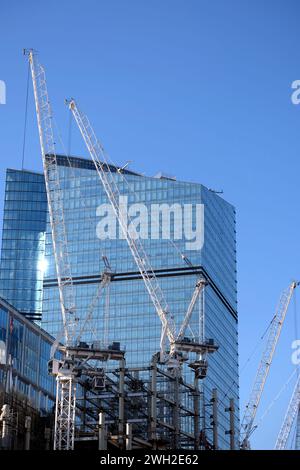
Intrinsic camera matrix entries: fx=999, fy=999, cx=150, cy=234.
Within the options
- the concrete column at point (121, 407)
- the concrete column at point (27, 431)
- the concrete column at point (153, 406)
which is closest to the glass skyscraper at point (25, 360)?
the concrete column at point (27, 431)

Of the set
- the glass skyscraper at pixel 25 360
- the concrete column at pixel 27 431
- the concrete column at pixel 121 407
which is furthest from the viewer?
the concrete column at pixel 121 407

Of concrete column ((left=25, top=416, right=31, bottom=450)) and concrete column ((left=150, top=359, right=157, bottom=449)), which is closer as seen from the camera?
concrete column ((left=25, top=416, right=31, bottom=450))

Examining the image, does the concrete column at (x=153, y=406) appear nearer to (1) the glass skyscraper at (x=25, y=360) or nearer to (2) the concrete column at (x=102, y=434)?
(1) the glass skyscraper at (x=25, y=360)

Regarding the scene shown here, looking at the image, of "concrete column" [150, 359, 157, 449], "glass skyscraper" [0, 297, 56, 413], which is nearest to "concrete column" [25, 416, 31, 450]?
"glass skyscraper" [0, 297, 56, 413]

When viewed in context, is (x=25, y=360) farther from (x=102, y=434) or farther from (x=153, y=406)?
(x=102, y=434)

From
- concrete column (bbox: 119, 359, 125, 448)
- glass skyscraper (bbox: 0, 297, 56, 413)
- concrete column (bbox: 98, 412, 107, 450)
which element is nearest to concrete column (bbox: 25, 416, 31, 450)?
glass skyscraper (bbox: 0, 297, 56, 413)

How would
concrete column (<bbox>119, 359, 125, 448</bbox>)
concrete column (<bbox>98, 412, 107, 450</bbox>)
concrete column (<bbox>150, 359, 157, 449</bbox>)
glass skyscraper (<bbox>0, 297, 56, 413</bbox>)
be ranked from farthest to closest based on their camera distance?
concrete column (<bbox>150, 359, 157, 449</bbox>)
concrete column (<bbox>119, 359, 125, 448</bbox>)
glass skyscraper (<bbox>0, 297, 56, 413</bbox>)
concrete column (<bbox>98, 412, 107, 450</bbox>)

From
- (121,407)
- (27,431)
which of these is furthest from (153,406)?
(27,431)

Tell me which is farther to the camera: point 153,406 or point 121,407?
point 153,406

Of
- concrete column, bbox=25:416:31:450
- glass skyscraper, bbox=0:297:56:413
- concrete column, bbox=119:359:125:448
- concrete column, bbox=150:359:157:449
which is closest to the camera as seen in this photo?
glass skyscraper, bbox=0:297:56:413

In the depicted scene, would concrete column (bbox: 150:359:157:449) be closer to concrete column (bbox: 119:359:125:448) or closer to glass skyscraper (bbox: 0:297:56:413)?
concrete column (bbox: 119:359:125:448)

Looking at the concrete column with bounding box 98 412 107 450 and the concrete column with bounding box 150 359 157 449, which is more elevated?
the concrete column with bounding box 150 359 157 449
